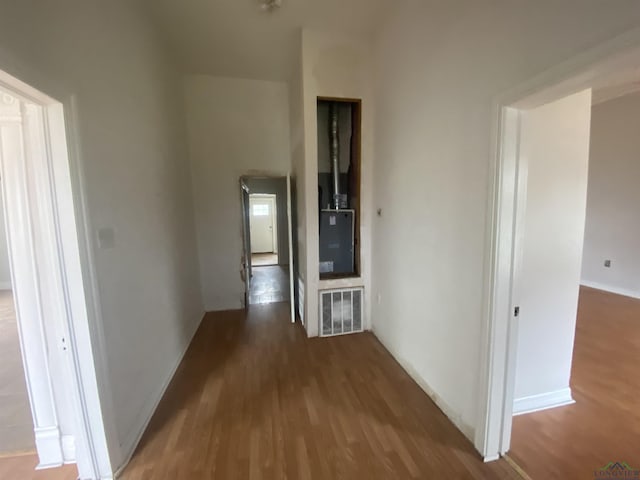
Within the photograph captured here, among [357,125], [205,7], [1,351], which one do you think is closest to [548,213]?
[357,125]

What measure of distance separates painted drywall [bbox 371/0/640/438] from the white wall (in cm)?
22

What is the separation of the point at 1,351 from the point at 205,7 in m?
4.02

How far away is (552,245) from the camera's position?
6.00 feet

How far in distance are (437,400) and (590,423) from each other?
→ 1.00m

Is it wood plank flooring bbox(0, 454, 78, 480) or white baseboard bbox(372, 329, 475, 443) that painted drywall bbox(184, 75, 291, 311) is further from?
white baseboard bbox(372, 329, 475, 443)

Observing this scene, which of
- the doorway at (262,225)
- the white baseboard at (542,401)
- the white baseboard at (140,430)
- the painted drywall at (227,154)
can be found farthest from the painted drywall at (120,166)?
the doorway at (262,225)

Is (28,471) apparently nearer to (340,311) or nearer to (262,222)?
(340,311)

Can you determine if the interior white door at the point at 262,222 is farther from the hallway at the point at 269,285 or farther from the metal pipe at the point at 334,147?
the metal pipe at the point at 334,147

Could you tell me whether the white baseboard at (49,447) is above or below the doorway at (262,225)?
below

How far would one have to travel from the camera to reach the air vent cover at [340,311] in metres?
3.12

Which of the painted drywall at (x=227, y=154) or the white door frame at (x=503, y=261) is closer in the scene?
the white door frame at (x=503, y=261)

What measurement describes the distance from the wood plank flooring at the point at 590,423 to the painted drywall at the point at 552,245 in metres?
0.16

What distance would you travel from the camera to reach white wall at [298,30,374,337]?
9.24 ft

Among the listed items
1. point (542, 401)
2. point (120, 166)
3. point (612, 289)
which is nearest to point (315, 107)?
point (120, 166)
